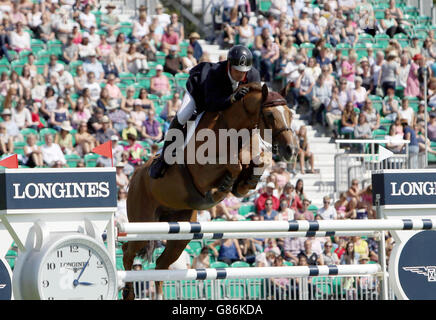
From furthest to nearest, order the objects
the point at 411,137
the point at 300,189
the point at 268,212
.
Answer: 1. the point at 411,137
2. the point at 300,189
3. the point at 268,212

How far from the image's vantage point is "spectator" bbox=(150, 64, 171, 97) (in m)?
14.7

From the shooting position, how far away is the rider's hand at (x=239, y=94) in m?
7.79

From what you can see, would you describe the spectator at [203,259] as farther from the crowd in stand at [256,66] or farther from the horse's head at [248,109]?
the horse's head at [248,109]

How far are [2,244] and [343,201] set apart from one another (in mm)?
7387

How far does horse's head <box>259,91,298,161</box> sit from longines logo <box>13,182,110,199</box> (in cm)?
183

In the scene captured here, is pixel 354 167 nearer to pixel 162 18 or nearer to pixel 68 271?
pixel 162 18

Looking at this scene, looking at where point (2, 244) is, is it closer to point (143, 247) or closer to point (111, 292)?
point (111, 292)

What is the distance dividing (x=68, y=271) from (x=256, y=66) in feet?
33.8

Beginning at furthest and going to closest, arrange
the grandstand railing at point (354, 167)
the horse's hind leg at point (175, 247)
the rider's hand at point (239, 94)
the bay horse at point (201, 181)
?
the grandstand railing at point (354, 167) → the horse's hind leg at point (175, 247) → the rider's hand at point (239, 94) → the bay horse at point (201, 181)

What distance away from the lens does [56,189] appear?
5.84 meters

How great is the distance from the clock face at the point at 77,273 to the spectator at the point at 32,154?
674cm

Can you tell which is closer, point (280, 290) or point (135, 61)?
point (280, 290)

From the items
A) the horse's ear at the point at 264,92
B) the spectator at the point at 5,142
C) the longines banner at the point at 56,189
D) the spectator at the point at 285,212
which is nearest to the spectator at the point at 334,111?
the spectator at the point at 285,212

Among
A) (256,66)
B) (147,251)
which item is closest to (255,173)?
(147,251)
